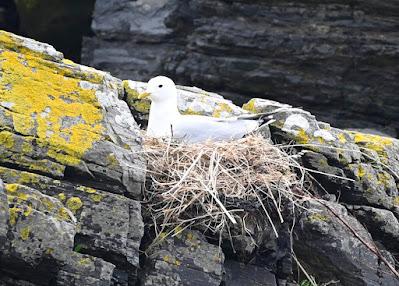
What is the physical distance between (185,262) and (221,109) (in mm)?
2374

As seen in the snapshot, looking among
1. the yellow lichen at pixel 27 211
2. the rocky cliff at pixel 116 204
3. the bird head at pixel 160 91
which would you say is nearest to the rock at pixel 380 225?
the rocky cliff at pixel 116 204

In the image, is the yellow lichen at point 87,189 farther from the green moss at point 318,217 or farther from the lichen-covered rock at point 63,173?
the green moss at point 318,217

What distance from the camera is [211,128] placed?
325 inches

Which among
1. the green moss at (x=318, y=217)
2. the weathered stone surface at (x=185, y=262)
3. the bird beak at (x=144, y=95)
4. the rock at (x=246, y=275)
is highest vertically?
the bird beak at (x=144, y=95)

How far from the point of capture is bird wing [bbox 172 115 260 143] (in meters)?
8.23

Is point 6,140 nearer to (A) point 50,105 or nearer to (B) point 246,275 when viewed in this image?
(A) point 50,105

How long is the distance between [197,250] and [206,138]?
143 cm

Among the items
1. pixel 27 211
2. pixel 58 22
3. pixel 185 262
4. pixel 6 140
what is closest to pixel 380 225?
pixel 185 262

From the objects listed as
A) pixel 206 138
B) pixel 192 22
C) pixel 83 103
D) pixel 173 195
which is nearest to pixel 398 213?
pixel 206 138

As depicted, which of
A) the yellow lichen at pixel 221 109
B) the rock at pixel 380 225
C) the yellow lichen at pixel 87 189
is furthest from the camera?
the yellow lichen at pixel 221 109

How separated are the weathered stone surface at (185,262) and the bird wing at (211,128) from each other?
132 centimetres

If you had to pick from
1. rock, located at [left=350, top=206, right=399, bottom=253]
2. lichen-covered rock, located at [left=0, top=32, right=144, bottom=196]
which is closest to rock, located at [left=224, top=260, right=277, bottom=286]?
lichen-covered rock, located at [left=0, top=32, right=144, bottom=196]

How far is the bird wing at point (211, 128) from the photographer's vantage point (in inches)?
324

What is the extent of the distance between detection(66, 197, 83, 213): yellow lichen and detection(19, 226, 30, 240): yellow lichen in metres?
0.65
